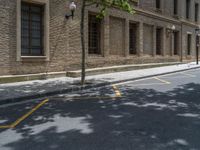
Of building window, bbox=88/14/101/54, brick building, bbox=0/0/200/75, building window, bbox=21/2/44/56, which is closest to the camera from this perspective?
brick building, bbox=0/0/200/75

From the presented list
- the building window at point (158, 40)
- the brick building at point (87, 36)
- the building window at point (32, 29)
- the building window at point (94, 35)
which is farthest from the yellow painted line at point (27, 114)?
the building window at point (158, 40)

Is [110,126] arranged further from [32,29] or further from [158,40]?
[158,40]

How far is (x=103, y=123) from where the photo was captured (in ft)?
21.4

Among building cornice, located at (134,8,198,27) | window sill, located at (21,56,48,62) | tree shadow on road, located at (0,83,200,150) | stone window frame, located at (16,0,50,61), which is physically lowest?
tree shadow on road, located at (0,83,200,150)

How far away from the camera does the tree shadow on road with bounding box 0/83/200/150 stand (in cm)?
505

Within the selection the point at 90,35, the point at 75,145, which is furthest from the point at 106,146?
the point at 90,35

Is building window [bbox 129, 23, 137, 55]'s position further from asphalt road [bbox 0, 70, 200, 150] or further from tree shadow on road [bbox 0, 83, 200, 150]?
tree shadow on road [bbox 0, 83, 200, 150]

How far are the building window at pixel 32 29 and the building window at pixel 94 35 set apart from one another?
4.40 metres

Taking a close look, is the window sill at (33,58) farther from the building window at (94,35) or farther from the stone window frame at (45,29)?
the building window at (94,35)

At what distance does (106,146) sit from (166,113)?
299cm

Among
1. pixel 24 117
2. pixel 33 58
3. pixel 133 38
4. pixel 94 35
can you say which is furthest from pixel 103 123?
pixel 133 38

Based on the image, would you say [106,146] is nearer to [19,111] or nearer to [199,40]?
[19,111]

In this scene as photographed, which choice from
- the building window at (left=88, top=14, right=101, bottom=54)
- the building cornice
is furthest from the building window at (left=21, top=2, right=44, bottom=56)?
the building cornice

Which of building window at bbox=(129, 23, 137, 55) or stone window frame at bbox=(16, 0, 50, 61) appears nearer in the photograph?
stone window frame at bbox=(16, 0, 50, 61)
